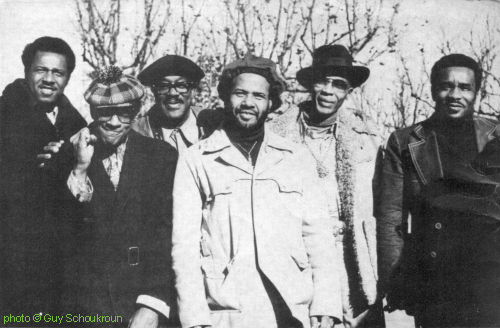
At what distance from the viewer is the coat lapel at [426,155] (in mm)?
2836

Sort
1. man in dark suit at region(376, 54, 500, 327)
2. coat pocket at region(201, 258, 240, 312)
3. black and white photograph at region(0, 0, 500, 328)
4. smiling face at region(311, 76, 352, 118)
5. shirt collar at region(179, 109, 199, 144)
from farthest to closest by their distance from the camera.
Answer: shirt collar at region(179, 109, 199, 144)
smiling face at region(311, 76, 352, 118)
man in dark suit at region(376, 54, 500, 327)
black and white photograph at region(0, 0, 500, 328)
coat pocket at region(201, 258, 240, 312)

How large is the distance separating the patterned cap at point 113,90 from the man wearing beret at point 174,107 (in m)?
0.24

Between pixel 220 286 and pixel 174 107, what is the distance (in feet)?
4.32

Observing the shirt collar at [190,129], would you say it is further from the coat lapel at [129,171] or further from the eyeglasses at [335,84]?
Answer: the eyeglasses at [335,84]

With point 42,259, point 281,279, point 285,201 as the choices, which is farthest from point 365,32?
point 42,259

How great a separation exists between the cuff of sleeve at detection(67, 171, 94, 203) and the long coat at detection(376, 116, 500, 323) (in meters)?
1.65

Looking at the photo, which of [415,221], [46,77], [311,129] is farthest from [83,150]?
[415,221]

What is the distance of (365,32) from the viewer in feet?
14.5

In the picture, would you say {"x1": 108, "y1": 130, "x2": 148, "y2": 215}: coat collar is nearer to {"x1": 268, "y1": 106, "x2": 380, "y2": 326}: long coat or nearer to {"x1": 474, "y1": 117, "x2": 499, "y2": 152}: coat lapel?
{"x1": 268, "y1": 106, "x2": 380, "y2": 326}: long coat

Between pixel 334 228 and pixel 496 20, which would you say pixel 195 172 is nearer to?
pixel 334 228

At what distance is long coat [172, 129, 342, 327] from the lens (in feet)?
7.82

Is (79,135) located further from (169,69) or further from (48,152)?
(169,69)

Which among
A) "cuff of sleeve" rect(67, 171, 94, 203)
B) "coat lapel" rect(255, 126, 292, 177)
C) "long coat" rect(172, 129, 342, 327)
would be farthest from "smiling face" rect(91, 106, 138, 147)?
"coat lapel" rect(255, 126, 292, 177)

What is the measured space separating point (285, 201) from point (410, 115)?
8.76ft
